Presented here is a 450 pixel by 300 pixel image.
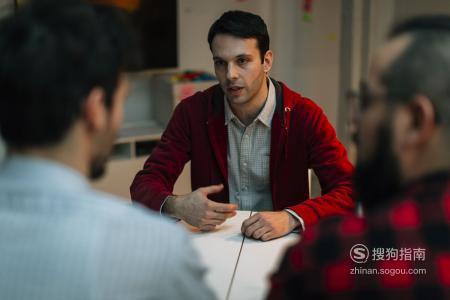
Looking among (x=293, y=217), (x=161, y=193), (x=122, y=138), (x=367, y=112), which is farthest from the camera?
(x=122, y=138)

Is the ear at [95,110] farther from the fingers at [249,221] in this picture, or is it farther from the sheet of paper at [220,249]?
the fingers at [249,221]

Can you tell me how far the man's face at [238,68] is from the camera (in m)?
2.07

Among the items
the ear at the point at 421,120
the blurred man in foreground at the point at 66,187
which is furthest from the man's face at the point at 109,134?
the ear at the point at 421,120

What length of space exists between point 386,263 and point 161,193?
1.07 m

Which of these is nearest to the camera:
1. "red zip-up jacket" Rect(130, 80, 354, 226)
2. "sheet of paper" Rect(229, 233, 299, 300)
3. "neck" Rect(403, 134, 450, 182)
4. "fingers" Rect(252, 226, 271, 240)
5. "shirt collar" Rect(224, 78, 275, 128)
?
"neck" Rect(403, 134, 450, 182)

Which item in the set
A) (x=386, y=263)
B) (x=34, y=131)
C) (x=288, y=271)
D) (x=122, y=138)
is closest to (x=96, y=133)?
(x=34, y=131)

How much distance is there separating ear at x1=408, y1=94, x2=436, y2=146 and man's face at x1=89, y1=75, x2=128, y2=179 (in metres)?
0.44

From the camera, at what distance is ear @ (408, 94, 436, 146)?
2.88 ft

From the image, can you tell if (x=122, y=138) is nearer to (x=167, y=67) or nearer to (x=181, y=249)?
(x=167, y=67)

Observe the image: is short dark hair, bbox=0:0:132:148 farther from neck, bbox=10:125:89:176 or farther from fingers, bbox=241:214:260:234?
fingers, bbox=241:214:260:234

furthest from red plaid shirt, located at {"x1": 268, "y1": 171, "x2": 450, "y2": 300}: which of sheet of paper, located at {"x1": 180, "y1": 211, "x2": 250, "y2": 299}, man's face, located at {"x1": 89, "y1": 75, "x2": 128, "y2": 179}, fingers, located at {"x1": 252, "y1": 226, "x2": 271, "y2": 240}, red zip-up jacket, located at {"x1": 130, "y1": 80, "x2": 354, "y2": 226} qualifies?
red zip-up jacket, located at {"x1": 130, "y1": 80, "x2": 354, "y2": 226}

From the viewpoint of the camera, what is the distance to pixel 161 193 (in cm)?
185

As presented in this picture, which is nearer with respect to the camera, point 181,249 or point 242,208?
point 181,249

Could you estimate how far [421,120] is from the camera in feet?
2.89
